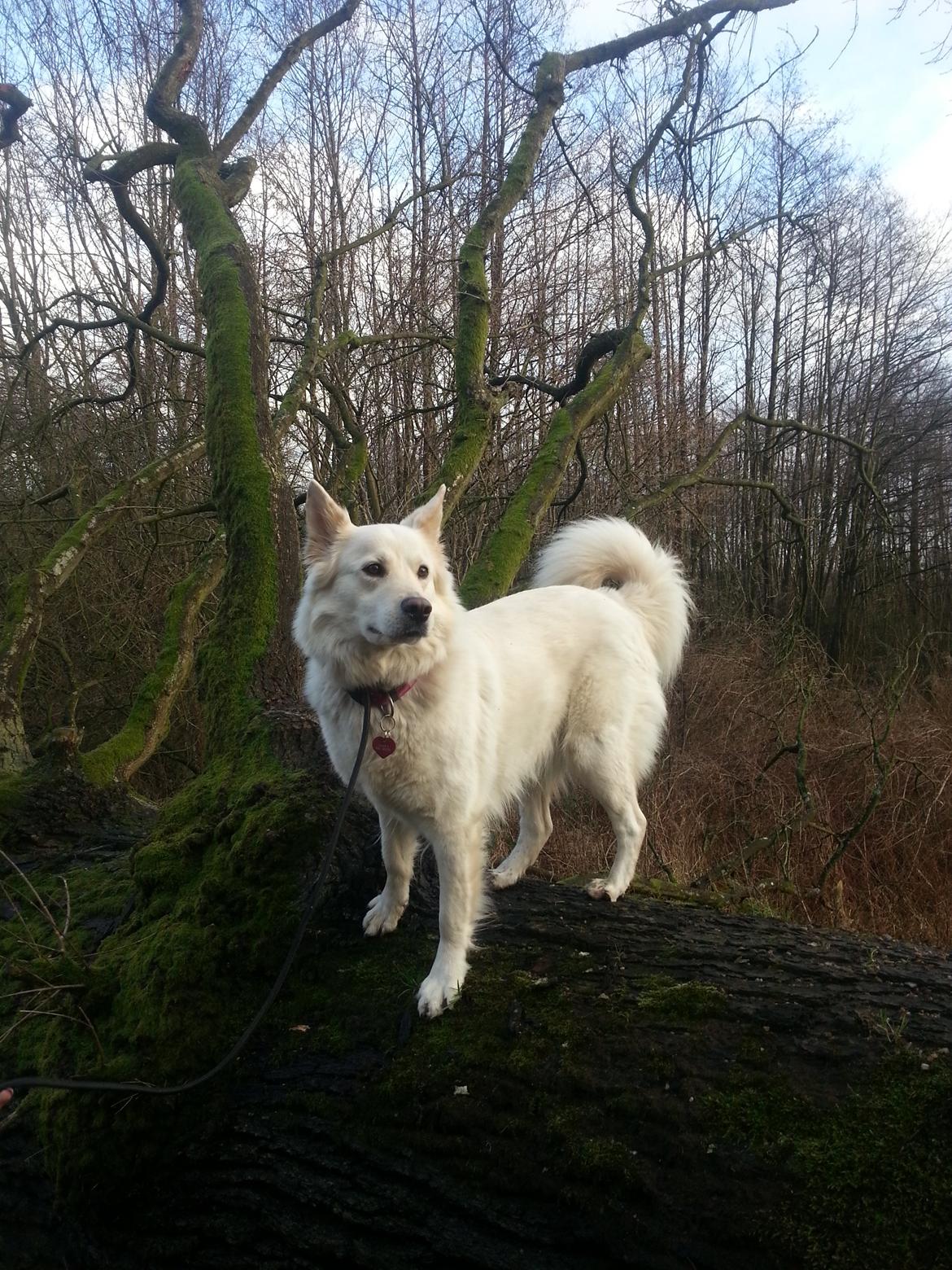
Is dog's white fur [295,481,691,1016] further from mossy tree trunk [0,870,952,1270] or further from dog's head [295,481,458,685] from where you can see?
mossy tree trunk [0,870,952,1270]

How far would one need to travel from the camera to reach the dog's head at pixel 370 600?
2.82 m

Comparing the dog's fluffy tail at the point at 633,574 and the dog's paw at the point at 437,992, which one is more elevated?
the dog's fluffy tail at the point at 633,574

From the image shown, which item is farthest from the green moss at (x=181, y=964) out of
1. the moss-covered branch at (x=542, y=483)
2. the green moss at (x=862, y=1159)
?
the moss-covered branch at (x=542, y=483)

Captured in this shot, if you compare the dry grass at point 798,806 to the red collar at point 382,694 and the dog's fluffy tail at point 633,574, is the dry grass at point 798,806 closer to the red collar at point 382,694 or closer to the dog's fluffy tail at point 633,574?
the dog's fluffy tail at point 633,574

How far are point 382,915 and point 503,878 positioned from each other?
65 centimetres

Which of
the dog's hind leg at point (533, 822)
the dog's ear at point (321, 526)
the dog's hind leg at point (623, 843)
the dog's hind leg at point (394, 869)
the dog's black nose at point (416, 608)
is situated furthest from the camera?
the dog's hind leg at point (533, 822)

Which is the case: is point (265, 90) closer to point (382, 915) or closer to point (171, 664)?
point (171, 664)

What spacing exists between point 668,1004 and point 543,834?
5.71ft

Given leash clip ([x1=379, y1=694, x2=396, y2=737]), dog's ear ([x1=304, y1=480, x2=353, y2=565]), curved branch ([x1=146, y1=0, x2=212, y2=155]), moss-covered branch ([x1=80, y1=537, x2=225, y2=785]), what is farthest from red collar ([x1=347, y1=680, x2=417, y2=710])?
curved branch ([x1=146, y1=0, x2=212, y2=155])

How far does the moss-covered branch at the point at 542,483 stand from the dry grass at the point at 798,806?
2589 mm

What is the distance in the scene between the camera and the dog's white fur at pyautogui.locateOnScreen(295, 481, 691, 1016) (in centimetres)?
285

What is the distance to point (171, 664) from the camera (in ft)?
17.2

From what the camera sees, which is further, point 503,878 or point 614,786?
point 614,786

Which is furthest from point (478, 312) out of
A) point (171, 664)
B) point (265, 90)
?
point (171, 664)
